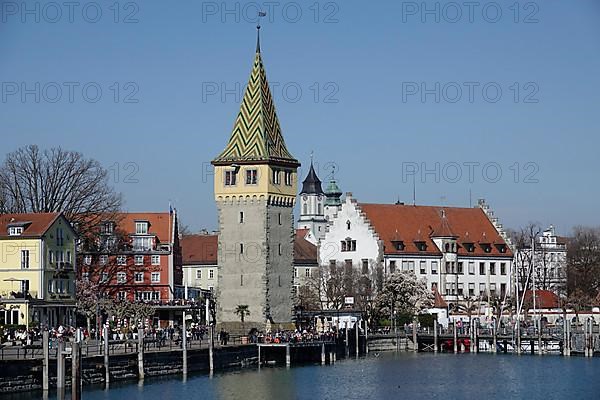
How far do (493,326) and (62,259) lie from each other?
96.3ft

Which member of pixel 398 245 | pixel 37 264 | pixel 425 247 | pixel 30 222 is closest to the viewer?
pixel 37 264

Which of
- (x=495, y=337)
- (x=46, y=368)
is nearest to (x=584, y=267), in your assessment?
(x=495, y=337)

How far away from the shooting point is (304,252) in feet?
443

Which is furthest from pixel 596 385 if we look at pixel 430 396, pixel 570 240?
pixel 570 240

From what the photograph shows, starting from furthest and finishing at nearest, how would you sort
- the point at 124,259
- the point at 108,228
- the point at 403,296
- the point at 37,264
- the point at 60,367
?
the point at 403,296, the point at 124,259, the point at 108,228, the point at 37,264, the point at 60,367

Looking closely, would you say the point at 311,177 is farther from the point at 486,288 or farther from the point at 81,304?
the point at 81,304

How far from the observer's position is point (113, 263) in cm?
9794

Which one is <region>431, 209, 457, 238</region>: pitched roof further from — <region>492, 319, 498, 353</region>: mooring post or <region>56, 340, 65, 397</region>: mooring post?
<region>56, 340, 65, 397</region>: mooring post

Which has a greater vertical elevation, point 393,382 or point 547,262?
point 547,262

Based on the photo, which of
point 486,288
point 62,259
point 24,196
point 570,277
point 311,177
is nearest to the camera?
point 62,259

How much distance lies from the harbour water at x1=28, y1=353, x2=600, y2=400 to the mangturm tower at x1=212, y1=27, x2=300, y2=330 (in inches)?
246

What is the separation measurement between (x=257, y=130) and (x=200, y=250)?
5157 cm

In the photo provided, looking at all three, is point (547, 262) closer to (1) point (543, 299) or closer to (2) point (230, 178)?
(1) point (543, 299)

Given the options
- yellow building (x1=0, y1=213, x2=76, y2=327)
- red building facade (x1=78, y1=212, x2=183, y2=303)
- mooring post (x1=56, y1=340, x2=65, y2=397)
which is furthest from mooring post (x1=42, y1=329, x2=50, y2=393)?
red building facade (x1=78, y1=212, x2=183, y2=303)
